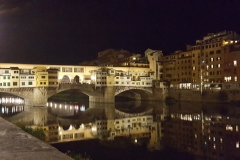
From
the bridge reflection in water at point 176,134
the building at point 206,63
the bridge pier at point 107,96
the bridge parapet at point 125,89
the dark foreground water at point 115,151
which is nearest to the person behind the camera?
the dark foreground water at point 115,151

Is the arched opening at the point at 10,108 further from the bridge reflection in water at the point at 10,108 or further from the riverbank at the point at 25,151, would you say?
the riverbank at the point at 25,151

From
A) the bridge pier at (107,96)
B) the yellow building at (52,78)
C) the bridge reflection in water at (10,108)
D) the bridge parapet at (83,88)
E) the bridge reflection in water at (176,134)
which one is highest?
the yellow building at (52,78)

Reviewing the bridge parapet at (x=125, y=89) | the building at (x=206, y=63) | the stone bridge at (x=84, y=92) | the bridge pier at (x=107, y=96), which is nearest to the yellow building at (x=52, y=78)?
the stone bridge at (x=84, y=92)

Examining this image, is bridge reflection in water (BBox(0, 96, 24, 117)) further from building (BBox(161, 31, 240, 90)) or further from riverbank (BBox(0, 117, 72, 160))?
building (BBox(161, 31, 240, 90))

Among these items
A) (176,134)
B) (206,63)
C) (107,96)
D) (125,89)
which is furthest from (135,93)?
(176,134)

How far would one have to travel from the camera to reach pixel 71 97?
2931 inches

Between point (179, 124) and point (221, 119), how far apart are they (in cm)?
561

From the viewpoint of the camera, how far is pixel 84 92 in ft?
185

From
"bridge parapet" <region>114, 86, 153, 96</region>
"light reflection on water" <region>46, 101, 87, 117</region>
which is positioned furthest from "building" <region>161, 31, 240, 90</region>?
"light reflection on water" <region>46, 101, 87, 117</region>

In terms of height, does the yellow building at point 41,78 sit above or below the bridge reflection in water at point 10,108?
above

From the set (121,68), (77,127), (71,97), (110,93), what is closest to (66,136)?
(77,127)

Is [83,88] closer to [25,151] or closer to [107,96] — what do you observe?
[107,96]

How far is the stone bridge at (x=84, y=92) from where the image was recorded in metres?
48.1

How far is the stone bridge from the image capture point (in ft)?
158
